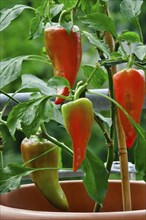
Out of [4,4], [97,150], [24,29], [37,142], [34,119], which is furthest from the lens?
[24,29]

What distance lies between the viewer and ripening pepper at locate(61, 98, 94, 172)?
76cm

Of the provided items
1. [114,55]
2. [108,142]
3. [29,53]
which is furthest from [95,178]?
[29,53]

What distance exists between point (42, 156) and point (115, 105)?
0.44 feet

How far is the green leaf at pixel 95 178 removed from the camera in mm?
828

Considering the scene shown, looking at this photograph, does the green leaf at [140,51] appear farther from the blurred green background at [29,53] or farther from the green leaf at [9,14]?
the blurred green background at [29,53]

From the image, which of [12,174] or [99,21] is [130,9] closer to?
[99,21]

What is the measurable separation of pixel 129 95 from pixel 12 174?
18 cm

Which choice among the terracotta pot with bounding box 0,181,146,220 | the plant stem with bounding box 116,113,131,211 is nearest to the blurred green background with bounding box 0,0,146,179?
the terracotta pot with bounding box 0,181,146,220

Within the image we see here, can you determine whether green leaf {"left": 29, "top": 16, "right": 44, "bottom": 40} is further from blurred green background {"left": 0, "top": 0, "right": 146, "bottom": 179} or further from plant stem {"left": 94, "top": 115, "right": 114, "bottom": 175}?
blurred green background {"left": 0, "top": 0, "right": 146, "bottom": 179}

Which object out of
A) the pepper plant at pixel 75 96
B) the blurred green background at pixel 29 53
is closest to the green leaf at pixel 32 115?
the pepper plant at pixel 75 96

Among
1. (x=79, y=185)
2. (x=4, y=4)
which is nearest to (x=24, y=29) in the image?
(x=4, y=4)

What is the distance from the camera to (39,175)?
0.92 metres

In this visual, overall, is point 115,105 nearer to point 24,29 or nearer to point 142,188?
point 142,188

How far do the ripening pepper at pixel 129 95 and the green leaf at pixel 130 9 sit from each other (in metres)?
0.07
